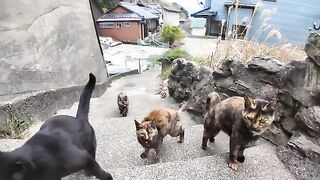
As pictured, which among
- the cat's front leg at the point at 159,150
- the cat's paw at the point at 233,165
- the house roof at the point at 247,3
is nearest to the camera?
the cat's paw at the point at 233,165

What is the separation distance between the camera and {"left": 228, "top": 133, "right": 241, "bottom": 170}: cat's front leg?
85.2 inches

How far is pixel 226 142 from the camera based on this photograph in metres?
2.98

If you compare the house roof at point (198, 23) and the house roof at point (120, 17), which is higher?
the house roof at point (120, 17)

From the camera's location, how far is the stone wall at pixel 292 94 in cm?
224

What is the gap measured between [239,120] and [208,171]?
0.43 m

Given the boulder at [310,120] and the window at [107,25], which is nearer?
the boulder at [310,120]

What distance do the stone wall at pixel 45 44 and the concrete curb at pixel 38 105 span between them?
50 cm

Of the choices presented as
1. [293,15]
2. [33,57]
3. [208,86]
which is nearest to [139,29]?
[293,15]

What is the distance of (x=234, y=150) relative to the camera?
7.18 feet

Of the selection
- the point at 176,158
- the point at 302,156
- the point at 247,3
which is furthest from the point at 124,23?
the point at 302,156

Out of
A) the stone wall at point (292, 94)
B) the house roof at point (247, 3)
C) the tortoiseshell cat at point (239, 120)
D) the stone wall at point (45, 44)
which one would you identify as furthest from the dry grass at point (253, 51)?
the house roof at point (247, 3)

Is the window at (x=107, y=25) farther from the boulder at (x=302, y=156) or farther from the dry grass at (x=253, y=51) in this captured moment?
the boulder at (x=302, y=156)

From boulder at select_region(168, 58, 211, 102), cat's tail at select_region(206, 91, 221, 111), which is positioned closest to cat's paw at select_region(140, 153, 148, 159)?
cat's tail at select_region(206, 91, 221, 111)

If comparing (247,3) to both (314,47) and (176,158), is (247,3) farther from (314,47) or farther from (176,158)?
(176,158)
